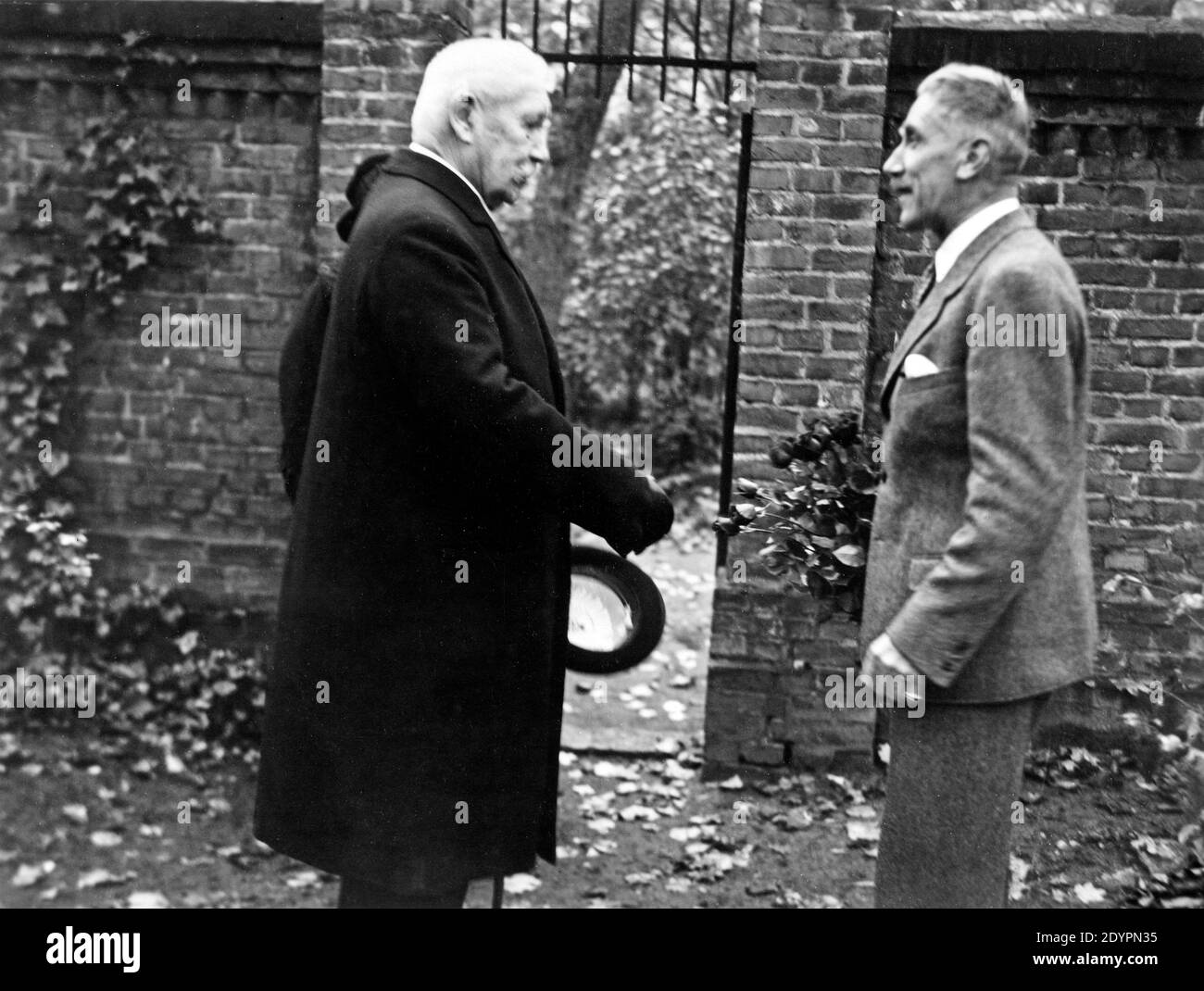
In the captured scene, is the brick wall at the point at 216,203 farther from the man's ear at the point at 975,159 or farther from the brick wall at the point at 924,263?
the man's ear at the point at 975,159

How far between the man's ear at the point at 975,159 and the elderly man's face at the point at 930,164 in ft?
0.04

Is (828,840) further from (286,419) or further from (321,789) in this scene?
(286,419)

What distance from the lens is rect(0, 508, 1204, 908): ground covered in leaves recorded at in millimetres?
3807

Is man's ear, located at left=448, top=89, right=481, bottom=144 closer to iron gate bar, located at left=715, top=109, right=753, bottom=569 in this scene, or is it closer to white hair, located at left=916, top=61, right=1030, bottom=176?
white hair, located at left=916, top=61, right=1030, bottom=176

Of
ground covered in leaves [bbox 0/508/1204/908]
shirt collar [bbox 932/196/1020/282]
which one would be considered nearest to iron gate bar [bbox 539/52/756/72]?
shirt collar [bbox 932/196/1020/282]

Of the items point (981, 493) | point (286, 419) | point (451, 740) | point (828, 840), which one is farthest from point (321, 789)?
point (828, 840)

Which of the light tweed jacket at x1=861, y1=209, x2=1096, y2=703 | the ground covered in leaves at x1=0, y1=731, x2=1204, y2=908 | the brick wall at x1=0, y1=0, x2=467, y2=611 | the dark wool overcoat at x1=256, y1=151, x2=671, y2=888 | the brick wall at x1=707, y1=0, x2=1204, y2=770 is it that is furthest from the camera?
the brick wall at x1=0, y1=0, x2=467, y2=611

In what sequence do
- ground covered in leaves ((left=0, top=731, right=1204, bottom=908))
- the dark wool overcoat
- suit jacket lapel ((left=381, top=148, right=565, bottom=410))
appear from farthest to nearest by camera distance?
ground covered in leaves ((left=0, top=731, right=1204, bottom=908)) → suit jacket lapel ((left=381, top=148, right=565, bottom=410)) → the dark wool overcoat

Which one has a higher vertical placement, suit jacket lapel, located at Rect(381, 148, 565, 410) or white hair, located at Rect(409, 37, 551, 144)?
white hair, located at Rect(409, 37, 551, 144)

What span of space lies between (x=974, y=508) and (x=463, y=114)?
4.40 feet

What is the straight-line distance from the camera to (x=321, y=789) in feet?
8.97

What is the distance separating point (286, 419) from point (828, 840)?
230cm

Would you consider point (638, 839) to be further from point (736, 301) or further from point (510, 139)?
point (510, 139)

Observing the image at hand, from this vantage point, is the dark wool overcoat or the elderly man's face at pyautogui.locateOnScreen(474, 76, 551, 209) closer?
the dark wool overcoat
